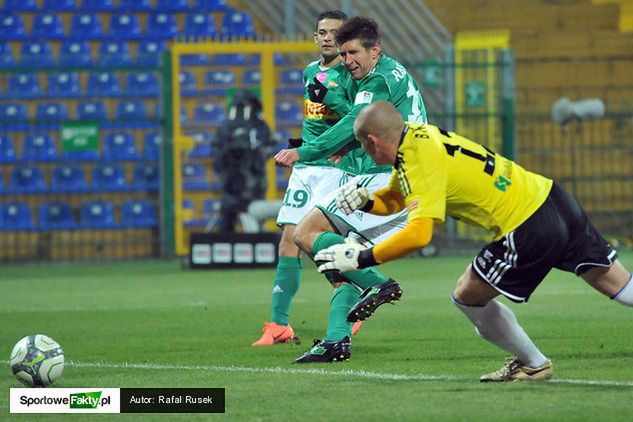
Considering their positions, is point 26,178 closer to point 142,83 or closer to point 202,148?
point 142,83

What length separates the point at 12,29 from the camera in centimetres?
2284

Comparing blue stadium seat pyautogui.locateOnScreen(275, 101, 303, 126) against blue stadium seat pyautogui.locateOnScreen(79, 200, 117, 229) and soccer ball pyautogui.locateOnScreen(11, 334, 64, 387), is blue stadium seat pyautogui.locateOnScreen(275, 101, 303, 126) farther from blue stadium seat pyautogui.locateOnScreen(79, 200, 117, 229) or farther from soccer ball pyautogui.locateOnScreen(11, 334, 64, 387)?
soccer ball pyautogui.locateOnScreen(11, 334, 64, 387)

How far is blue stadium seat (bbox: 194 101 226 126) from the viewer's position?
21.5 metres

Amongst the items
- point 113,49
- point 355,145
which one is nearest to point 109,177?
point 113,49

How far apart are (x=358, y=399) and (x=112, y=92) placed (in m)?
15.6

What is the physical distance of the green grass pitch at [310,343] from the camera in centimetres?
645

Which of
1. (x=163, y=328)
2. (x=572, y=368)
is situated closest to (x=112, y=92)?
(x=163, y=328)

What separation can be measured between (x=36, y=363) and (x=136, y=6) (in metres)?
16.8

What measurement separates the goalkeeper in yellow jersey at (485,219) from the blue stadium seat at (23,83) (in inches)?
598

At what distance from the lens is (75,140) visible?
20422 millimetres

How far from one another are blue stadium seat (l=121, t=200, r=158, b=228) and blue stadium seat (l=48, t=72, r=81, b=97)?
2056mm

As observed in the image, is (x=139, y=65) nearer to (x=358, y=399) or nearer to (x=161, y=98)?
(x=161, y=98)

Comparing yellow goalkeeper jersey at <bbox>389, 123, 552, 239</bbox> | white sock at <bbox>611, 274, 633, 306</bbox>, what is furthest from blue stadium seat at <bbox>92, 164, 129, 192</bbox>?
white sock at <bbox>611, 274, 633, 306</bbox>

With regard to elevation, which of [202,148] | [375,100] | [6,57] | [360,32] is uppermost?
[360,32]
